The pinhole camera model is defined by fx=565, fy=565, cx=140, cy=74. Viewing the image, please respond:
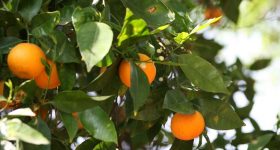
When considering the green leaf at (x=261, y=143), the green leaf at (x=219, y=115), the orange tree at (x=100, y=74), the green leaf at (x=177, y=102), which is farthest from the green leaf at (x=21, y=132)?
the green leaf at (x=261, y=143)

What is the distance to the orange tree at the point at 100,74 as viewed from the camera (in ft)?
3.01

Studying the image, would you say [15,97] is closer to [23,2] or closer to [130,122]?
[23,2]

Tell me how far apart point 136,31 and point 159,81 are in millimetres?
325

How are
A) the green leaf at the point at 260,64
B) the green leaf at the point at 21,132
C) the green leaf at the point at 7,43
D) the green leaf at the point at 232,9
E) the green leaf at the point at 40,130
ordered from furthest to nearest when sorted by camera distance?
the green leaf at the point at 260,64
the green leaf at the point at 232,9
the green leaf at the point at 7,43
the green leaf at the point at 40,130
the green leaf at the point at 21,132

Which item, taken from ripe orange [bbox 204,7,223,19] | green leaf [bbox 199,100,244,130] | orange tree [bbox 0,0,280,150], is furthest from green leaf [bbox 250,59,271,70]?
green leaf [bbox 199,100,244,130]

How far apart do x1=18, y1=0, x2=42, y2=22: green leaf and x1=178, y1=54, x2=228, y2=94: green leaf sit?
299 millimetres

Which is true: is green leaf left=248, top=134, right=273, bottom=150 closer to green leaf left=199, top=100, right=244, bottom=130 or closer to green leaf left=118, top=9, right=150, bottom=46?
green leaf left=199, top=100, right=244, bottom=130

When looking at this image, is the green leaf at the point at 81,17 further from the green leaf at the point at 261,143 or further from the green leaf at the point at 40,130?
the green leaf at the point at 261,143

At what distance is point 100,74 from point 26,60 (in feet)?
0.55

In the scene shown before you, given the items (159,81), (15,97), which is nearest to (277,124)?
Answer: (159,81)

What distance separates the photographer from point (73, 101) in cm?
94

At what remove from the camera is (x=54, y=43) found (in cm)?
99

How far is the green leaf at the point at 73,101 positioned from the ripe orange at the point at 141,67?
0.13 m

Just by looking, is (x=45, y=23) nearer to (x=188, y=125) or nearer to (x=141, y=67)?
(x=141, y=67)
